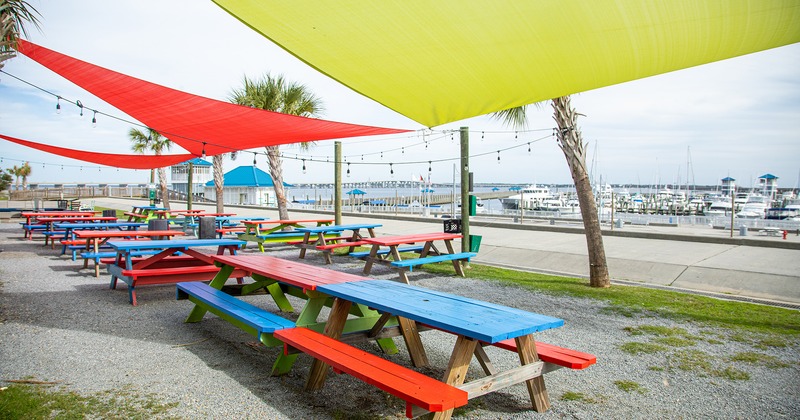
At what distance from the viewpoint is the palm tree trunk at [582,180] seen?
23.9ft

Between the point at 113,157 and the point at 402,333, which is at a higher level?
the point at 113,157

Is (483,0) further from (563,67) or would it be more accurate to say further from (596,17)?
(563,67)

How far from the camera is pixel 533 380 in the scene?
3.01 meters

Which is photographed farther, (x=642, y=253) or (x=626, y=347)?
(x=642, y=253)

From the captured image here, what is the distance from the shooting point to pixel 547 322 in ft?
9.22

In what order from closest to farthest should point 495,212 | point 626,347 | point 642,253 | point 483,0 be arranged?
1. point 483,0
2. point 626,347
3. point 642,253
4. point 495,212

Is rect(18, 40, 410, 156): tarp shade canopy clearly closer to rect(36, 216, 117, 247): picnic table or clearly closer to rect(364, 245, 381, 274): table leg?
rect(364, 245, 381, 274): table leg

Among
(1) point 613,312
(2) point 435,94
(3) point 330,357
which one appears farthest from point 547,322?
(1) point 613,312

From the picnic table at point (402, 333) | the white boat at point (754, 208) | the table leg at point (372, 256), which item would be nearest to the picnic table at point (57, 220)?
the table leg at point (372, 256)

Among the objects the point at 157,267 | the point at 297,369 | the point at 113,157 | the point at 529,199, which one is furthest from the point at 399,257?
the point at 529,199

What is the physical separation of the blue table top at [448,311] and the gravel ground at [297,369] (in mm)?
592

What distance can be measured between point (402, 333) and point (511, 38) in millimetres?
2257

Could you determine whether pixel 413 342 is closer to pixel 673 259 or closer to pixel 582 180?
pixel 582 180

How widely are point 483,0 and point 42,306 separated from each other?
5636mm
